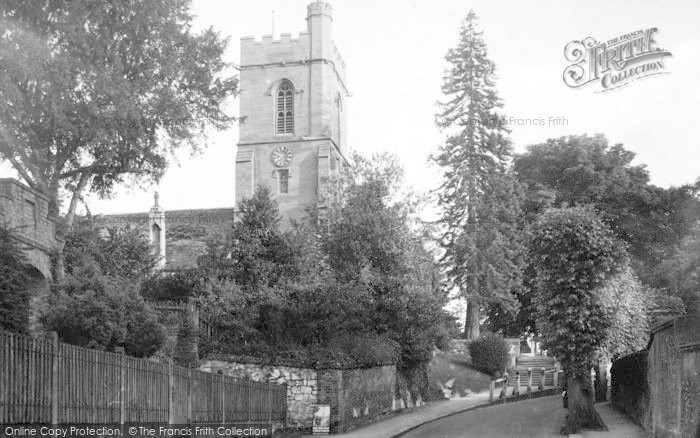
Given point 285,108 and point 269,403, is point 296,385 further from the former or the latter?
point 285,108

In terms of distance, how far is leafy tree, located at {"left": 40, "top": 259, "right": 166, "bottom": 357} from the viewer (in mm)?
19969

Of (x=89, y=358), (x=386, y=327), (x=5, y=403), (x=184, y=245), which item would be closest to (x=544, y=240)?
(x=386, y=327)

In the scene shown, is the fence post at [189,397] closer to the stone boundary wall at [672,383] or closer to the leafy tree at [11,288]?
the leafy tree at [11,288]

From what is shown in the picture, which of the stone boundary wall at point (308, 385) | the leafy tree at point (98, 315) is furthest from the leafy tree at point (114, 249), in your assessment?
the leafy tree at point (98, 315)

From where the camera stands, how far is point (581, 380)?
2469cm

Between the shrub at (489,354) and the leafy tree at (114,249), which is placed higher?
the leafy tree at (114,249)

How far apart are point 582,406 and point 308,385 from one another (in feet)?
23.8

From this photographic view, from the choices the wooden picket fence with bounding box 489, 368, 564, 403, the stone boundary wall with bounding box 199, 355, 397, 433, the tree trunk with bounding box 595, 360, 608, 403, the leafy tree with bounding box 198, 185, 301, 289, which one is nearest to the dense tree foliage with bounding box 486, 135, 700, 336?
the wooden picket fence with bounding box 489, 368, 564, 403

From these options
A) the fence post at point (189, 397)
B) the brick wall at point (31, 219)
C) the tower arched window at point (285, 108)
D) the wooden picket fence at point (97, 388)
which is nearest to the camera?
the wooden picket fence at point (97, 388)

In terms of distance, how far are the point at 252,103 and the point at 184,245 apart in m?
12.7

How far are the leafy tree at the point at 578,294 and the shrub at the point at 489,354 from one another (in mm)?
22557

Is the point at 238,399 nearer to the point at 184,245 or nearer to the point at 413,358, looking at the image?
the point at 413,358

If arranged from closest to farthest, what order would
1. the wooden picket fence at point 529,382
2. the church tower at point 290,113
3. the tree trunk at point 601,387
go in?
the tree trunk at point 601,387 < the wooden picket fence at point 529,382 < the church tower at point 290,113

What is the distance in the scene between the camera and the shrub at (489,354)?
47562mm
